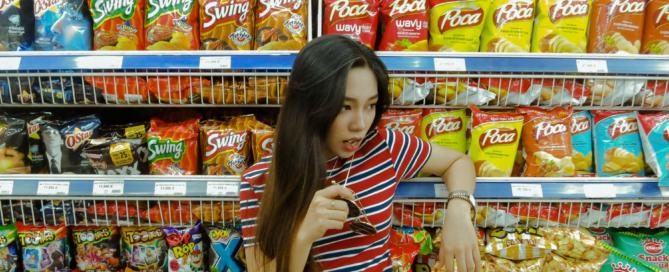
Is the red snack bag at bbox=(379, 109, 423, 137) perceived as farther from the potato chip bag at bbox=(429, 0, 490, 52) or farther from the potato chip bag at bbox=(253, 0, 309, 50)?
the potato chip bag at bbox=(253, 0, 309, 50)

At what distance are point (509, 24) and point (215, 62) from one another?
94cm

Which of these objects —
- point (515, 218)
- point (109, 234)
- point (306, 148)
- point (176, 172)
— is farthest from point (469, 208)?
point (109, 234)

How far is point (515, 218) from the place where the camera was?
142 cm

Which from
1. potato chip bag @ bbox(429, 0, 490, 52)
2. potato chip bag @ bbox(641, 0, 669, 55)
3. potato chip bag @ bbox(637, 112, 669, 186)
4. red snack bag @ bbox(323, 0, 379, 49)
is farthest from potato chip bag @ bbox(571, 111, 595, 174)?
red snack bag @ bbox(323, 0, 379, 49)

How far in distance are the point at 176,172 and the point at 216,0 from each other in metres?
0.57

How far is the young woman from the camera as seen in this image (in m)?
0.98

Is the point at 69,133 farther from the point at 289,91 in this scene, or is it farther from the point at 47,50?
the point at 289,91

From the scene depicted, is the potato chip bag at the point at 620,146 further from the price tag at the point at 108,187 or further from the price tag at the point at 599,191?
the price tag at the point at 108,187

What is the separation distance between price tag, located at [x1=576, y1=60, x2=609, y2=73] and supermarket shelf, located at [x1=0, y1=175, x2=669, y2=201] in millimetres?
345

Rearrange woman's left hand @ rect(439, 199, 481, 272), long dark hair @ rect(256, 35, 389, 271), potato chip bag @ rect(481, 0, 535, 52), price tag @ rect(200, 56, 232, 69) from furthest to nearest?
1. potato chip bag @ rect(481, 0, 535, 52)
2. price tag @ rect(200, 56, 232, 69)
3. woman's left hand @ rect(439, 199, 481, 272)
4. long dark hair @ rect(256, 35, 389, 271)

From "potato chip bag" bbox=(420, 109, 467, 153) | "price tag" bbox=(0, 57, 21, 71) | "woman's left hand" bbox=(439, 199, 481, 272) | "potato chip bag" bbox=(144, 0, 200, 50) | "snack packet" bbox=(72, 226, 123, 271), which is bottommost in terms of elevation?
"snack packet" bbox=(72, 226, 123, 271)

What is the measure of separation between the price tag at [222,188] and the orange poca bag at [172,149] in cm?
13

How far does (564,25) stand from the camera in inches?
55.9

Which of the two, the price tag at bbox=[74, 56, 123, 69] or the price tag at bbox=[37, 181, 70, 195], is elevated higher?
the price tag at bbox=[74, 56, 123, 69]
